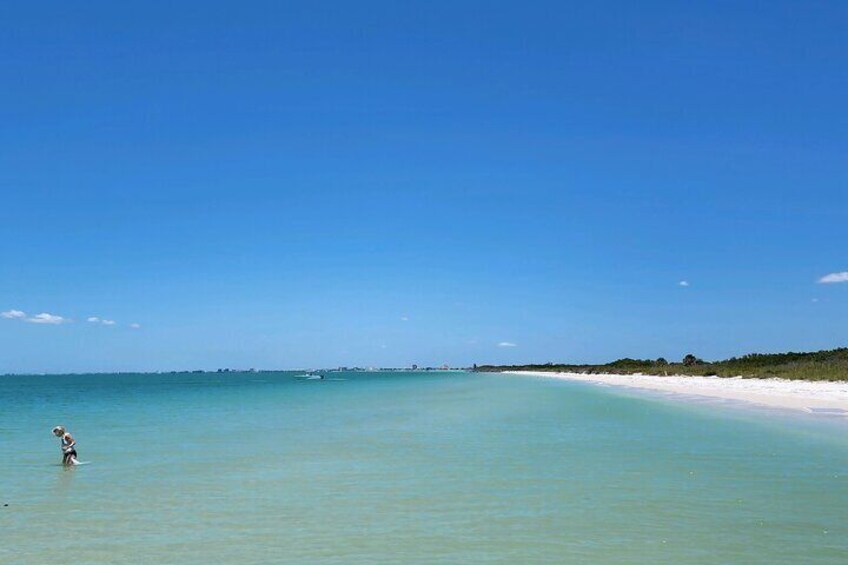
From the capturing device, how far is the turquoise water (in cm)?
1186

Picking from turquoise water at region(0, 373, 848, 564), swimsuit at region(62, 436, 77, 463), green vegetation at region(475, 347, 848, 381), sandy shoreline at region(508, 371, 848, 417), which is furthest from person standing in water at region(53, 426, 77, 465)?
green vegetation at region(475, 347, 848, 381)

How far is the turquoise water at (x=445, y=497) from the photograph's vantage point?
11859mm

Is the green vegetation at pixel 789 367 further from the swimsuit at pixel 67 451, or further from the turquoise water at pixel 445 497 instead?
the swimsuit at pixel 67 451

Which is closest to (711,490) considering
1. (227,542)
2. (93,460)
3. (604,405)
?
(227,542)

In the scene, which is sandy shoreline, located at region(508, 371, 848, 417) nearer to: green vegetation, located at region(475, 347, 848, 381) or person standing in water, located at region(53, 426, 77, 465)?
green vegetation, located at region(475, 347, 848, 381)

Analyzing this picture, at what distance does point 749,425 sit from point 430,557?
25189 mm

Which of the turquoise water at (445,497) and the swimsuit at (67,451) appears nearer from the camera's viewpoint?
the turquoise water at (445,497)

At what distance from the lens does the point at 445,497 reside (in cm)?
1622

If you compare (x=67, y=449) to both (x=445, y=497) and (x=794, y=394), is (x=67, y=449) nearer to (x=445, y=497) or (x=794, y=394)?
(x=445, y=497)

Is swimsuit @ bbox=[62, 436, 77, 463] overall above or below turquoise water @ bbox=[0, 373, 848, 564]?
above

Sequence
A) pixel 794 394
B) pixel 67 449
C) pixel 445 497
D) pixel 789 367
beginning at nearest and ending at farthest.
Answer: pixel 445 497
pixel 67 449
pixel 794 394
pixel 789 367

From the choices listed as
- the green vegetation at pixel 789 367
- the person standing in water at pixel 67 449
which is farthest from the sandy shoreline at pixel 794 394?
the person standing in water at pixel 67 449

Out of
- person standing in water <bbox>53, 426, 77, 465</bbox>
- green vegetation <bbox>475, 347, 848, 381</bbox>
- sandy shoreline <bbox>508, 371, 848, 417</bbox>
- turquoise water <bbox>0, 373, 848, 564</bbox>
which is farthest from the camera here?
green vegetation <bbox>475, 347, 848, 381</bbox>

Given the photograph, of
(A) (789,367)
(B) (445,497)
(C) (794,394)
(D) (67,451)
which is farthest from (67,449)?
(A) (789,367)
